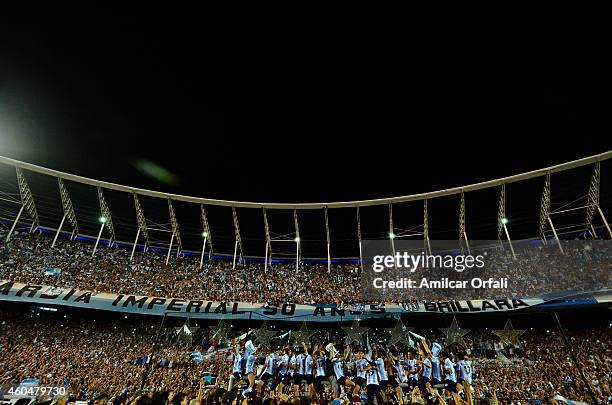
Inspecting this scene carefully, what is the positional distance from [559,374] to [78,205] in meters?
42.1

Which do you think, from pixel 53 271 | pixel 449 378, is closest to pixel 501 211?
pixel 449 378

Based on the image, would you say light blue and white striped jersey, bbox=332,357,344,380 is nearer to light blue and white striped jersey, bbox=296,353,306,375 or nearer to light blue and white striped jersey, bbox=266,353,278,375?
light blue and white striped jersey, bbox=296,353,306,375

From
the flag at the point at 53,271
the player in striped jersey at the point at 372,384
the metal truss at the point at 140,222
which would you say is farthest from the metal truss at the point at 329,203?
the player in striped jersey at the point at 372,384

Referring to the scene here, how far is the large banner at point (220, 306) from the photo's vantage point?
24391 millimetres

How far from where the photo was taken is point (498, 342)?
2436 cm

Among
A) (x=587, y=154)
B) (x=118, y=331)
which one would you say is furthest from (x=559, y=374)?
(x=118, y=331)

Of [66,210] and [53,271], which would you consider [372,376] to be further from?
[66,210]

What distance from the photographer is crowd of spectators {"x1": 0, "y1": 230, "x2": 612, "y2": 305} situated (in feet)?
84.3

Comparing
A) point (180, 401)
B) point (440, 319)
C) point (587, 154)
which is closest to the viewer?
point (180, 401)

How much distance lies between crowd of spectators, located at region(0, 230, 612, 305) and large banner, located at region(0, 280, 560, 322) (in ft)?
4.62

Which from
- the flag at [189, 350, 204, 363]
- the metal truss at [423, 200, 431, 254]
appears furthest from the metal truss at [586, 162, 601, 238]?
the flag at [189, 350, 204, 363]

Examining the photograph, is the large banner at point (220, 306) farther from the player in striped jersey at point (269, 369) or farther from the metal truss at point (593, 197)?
the player in striped jersey at point (269, 369)

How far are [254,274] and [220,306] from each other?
763cm

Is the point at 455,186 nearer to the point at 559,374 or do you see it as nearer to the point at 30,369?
the point at 559,374
